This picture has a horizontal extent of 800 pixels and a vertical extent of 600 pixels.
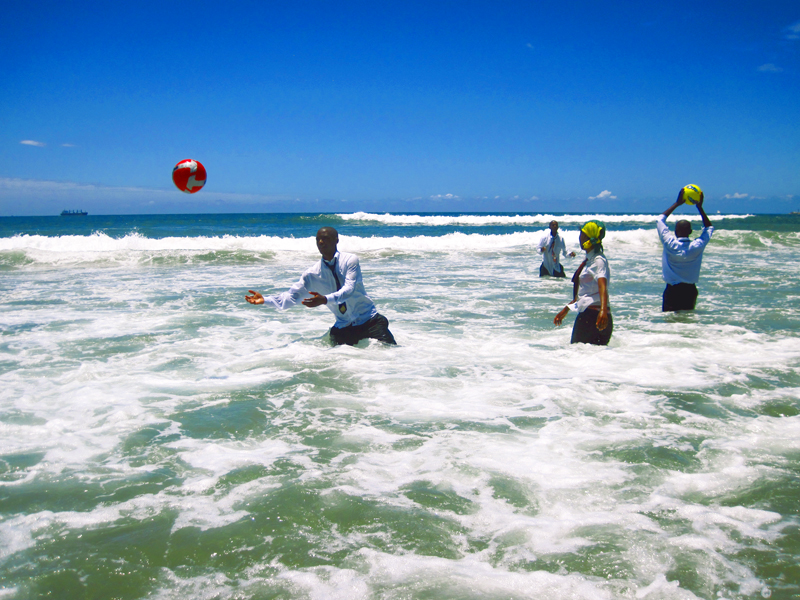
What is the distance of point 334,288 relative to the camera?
6.34 metres

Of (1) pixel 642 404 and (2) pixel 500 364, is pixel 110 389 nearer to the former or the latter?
(2) pixel 500 364

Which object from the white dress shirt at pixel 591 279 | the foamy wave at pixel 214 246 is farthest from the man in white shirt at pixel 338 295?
the foamy wave at pixel 214 246

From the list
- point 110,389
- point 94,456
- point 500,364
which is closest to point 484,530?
point 94,456

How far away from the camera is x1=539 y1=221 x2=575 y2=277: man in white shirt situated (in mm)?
13109

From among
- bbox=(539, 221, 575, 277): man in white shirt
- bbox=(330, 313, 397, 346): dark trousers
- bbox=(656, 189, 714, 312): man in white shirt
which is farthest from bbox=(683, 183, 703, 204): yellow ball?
bbox=(539, 221, 575, 277): man in white shirt

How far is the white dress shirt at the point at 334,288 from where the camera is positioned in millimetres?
6109

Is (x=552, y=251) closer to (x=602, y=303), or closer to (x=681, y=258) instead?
(x=681, y=258)

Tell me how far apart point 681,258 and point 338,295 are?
18.4ft

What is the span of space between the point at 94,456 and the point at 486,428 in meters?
3.11

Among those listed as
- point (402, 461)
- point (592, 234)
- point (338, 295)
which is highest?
point (592, 234)

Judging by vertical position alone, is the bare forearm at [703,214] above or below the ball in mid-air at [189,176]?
below

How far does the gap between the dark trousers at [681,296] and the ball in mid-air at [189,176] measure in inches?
319

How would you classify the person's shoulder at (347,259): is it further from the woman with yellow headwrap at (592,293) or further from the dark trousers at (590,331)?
the dark trousers at (590,331)

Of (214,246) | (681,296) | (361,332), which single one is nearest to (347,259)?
(361,332)
